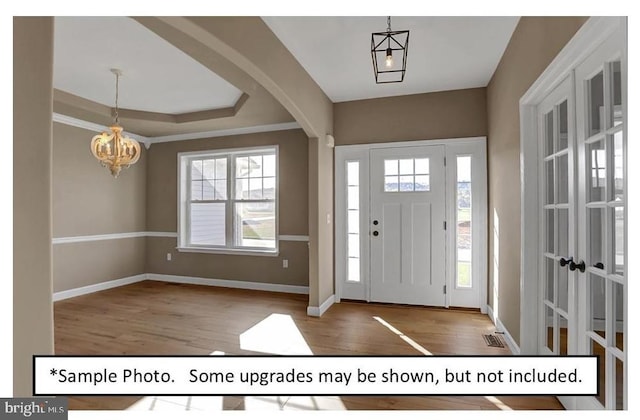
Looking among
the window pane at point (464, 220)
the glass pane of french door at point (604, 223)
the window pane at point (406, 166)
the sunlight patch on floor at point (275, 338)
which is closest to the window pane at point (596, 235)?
the glass pane of french door at point (604, 223)

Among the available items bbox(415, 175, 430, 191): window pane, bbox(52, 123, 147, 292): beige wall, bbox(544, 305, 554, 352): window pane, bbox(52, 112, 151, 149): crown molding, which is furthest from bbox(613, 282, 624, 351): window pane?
bbox(52, 123, 147, 292): beige wall

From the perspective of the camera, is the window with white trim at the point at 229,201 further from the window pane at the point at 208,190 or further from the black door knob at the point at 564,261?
the black door knob at the point at 564,261

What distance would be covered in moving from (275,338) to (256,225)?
2323mm

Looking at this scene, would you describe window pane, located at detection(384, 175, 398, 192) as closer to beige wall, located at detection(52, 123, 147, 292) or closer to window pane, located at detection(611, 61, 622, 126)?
window pane, located at detection(611, 61, 622, 126)

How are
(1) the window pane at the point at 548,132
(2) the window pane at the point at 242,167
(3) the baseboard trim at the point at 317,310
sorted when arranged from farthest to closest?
(2) the window pane at the point at 242,167 < (3) the baseboard trim at the point at 317,310 < (1) the window pane at the point at 548,132

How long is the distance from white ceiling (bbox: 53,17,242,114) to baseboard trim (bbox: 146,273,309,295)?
104 inches

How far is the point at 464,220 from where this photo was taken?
3.68 m

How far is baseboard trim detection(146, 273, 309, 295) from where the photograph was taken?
456 centimetres

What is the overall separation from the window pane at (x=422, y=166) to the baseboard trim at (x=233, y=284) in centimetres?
223

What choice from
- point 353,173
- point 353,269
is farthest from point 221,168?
point 353,269

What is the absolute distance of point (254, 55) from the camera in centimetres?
222

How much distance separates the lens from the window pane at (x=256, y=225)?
4.82 m
